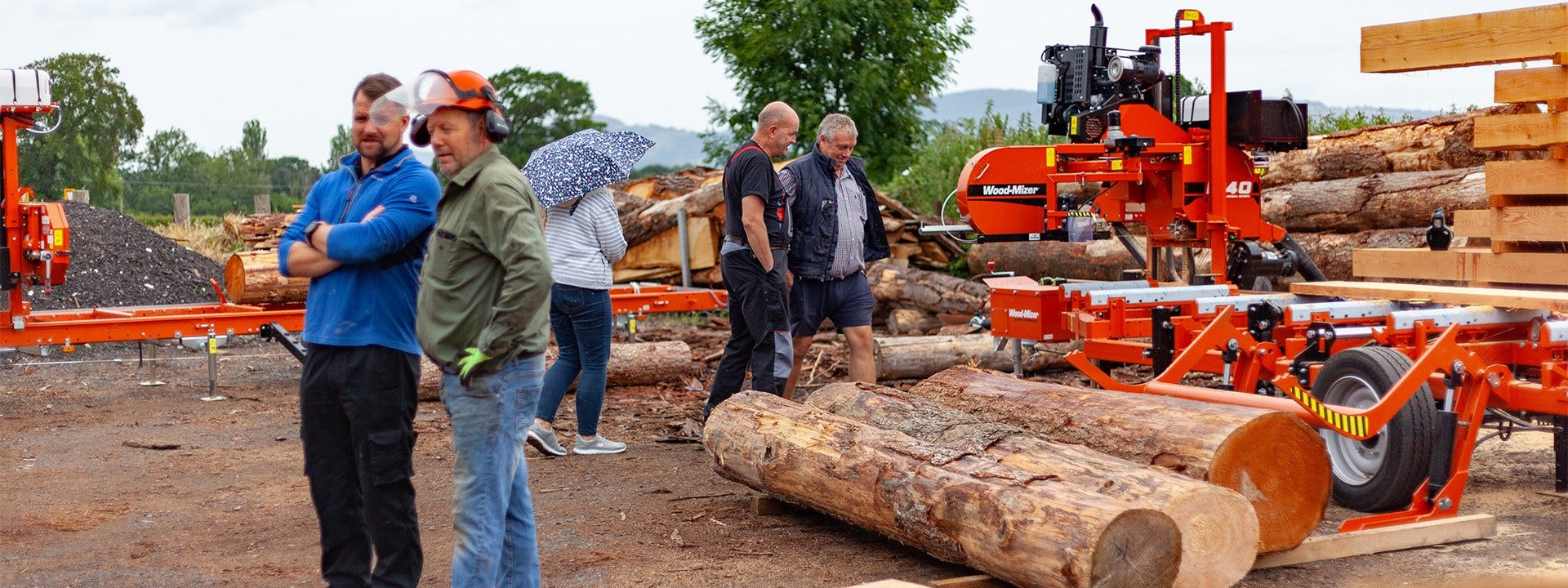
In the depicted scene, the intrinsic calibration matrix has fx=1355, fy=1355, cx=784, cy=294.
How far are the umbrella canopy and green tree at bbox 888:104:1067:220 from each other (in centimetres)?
1157

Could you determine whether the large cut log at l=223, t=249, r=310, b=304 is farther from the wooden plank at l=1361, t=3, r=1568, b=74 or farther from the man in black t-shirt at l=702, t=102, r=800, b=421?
the wooden plank at l=1361, t=3, r=1568, b=74

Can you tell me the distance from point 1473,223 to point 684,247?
8.62 meters

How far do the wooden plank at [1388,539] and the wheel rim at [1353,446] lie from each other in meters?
0.59

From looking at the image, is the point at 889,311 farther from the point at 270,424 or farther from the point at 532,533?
the point at 532,533

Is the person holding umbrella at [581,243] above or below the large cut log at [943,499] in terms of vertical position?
above

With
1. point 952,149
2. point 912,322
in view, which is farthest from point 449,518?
point 952,149

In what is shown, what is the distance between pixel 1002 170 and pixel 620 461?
10.6 feet

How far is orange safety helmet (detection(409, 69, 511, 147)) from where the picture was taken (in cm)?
391

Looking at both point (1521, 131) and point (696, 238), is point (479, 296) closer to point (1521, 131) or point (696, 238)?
point (1521, 131)

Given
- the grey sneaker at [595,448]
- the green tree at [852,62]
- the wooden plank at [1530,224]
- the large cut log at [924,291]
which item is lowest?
the grey sneaker at [595,448]

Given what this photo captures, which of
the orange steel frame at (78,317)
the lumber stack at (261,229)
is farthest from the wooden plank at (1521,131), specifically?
the lumber stack at (261,229)

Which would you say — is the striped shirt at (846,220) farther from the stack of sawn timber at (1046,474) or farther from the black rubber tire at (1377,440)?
the black rubber tire at (1377,440)

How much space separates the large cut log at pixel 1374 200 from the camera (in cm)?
1040

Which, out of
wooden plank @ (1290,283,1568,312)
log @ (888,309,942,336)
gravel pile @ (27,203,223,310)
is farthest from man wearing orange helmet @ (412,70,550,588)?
gravel pile @ (27,203,223,310)
